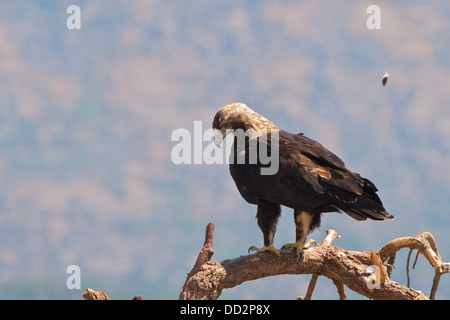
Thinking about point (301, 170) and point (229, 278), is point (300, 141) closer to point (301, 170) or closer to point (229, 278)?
point (301, 170)

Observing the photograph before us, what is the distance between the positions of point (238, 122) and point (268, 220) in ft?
4.98

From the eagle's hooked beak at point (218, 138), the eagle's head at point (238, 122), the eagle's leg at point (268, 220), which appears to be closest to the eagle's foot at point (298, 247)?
the eagle's leg at point (268, 220)

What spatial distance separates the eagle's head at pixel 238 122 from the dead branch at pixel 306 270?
170 cm

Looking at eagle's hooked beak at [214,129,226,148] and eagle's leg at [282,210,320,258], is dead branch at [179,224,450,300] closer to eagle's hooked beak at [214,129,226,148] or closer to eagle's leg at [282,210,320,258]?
eagle's leg at [282,210,320,258]

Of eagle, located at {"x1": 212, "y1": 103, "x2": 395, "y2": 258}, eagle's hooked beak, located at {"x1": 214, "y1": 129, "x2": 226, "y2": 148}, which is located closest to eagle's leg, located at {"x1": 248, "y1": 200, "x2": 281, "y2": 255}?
eagle, located at {"x1": 212, "y1": 103, "x2": 395, "y2": 258}

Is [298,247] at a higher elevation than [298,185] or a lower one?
lower

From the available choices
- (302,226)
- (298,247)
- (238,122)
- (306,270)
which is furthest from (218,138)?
(306,270)

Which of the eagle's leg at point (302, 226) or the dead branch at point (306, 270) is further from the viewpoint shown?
the eagle's leg at point (302, 226)

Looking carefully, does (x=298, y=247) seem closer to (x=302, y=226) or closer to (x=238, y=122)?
(x=302, y=226)

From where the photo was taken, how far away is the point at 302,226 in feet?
25.2

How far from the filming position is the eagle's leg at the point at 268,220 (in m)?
7.68

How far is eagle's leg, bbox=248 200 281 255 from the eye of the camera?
768 cm

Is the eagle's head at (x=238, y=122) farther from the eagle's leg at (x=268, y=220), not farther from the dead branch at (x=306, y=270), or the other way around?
the dead branch at (x=306, y=270)

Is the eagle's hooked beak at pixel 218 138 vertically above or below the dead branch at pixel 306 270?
above
